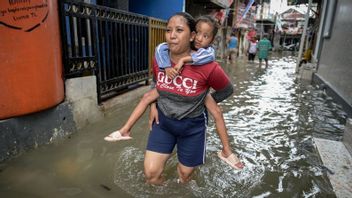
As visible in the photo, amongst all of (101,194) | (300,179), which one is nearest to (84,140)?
(101,194)

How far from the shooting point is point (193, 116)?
2426 mm

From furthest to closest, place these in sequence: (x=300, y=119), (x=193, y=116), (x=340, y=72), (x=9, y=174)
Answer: (x=340, y=72) → (x=300, y=119) → (x=9, y=174) → (x=193, y=116)

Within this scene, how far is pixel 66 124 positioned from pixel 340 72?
282 inches

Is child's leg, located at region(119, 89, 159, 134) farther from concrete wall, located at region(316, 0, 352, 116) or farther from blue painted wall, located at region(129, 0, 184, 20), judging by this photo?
blue painted wall, located at region(129, 0, 184, 20)

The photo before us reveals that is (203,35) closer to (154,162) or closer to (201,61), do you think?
(201,61)

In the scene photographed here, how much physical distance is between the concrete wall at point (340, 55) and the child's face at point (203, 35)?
5185 mm

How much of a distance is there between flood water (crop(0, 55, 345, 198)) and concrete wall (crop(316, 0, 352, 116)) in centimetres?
188

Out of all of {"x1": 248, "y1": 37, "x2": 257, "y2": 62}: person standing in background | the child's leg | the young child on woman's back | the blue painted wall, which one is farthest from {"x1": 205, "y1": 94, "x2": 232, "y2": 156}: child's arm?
{"x1": 248, "y1": 37, "x2": 257, "y2": 62}: person standing in background

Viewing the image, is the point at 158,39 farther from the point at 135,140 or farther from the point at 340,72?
the point at 340,72

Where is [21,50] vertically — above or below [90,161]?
above

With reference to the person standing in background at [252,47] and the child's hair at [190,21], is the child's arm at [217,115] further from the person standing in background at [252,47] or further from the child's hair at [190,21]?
the person standing in background at [252,47]

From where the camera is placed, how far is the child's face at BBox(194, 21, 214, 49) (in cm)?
220

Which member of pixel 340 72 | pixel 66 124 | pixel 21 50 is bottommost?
pixel 66 124

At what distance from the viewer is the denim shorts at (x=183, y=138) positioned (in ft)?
8.05
